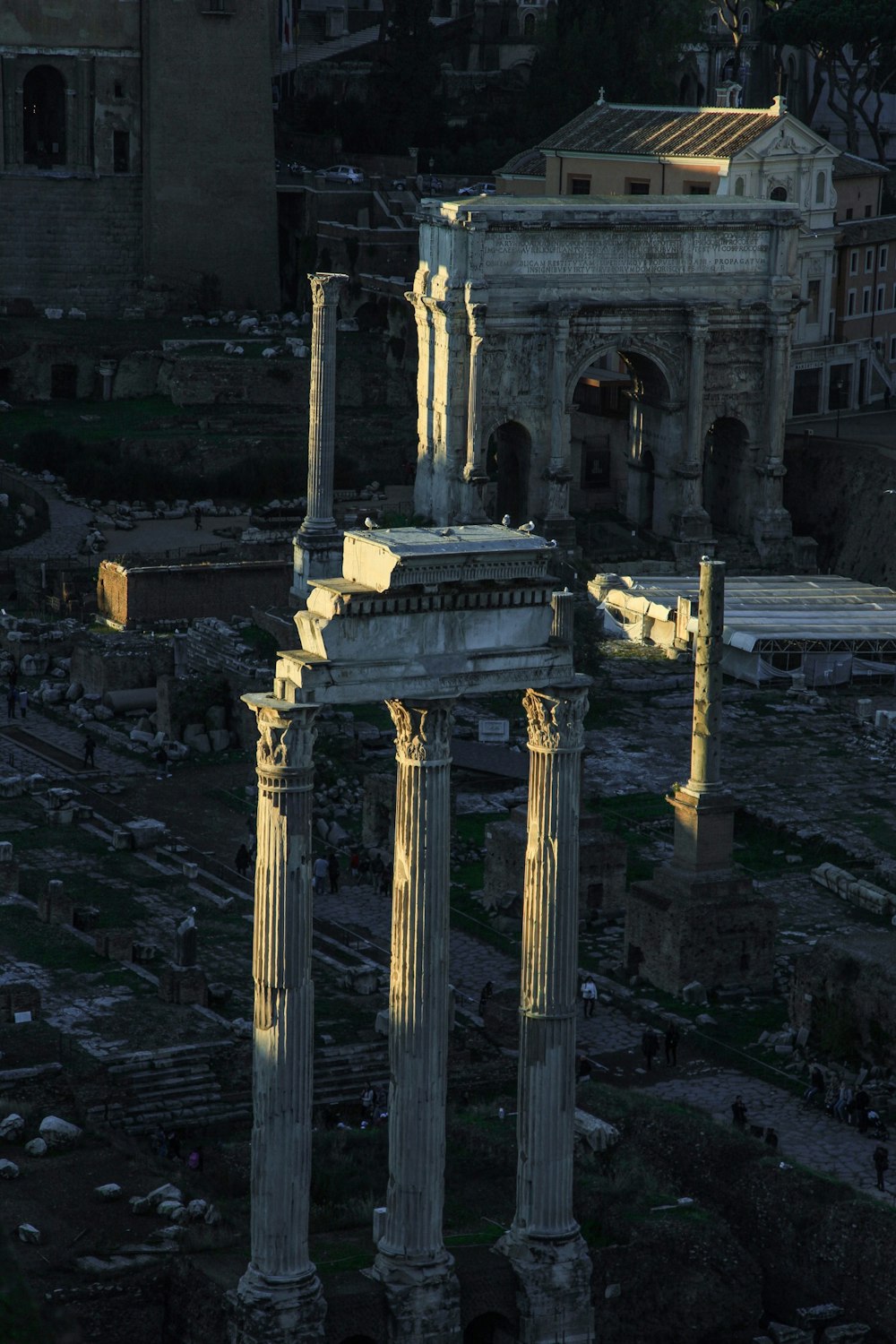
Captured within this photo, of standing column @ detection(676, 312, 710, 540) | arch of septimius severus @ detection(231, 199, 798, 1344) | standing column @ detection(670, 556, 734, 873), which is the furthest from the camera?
standing column @ detection(676, 312, 710, 540)

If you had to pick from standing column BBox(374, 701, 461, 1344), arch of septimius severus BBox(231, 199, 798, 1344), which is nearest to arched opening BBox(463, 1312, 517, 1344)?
arch of septimius severus BBox(231, 199, 798, 1344)

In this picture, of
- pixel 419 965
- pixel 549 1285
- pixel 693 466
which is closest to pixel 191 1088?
pixel 549 1285

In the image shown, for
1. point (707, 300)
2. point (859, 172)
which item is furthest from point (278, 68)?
point (707, 300)

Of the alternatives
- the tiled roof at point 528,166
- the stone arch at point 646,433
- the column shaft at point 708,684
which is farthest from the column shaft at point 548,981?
the tiled roof at point 528,166

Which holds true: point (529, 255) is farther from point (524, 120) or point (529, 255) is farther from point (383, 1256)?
point (383, 1256)

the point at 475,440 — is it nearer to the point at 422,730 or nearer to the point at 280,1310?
the point at 422,730

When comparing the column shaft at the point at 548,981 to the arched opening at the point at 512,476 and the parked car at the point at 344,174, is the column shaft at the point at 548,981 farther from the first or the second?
the parked car at the point at 344,174

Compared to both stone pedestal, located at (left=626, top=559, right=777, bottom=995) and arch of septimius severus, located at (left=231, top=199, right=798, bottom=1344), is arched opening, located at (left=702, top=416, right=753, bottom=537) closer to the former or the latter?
stone pedestal, located at (left=626, top=559, right=777, bottom=995)
